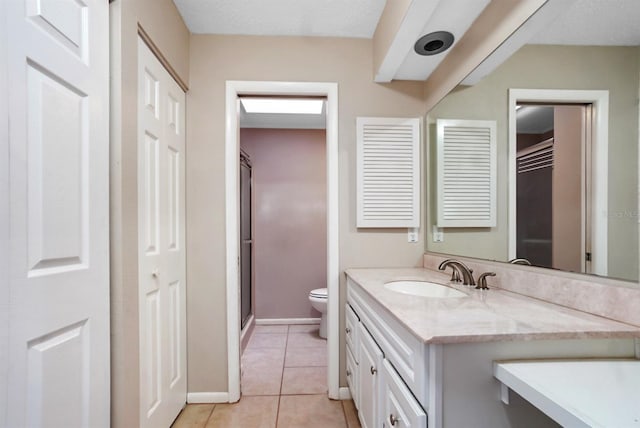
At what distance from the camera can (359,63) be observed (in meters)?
1.92

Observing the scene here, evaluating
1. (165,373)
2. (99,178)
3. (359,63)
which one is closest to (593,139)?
(359,63)

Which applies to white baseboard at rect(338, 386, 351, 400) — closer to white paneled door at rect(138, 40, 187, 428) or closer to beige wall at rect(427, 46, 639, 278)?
white paneled door at rect(138, 40, 187, 428)

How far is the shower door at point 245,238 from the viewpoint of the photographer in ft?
8.86

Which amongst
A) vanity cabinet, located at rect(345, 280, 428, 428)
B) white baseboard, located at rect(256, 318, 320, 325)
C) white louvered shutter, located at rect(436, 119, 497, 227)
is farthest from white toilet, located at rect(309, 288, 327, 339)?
white louvered shutter, located at rect(436, 119, 497, 227)

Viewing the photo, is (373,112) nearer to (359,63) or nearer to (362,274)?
(359,63)

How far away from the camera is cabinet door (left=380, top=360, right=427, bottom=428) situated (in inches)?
31.4

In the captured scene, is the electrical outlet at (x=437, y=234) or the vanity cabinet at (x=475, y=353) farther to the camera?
the electrical outlet at (x=437, y=234)

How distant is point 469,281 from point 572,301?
1.37 feet

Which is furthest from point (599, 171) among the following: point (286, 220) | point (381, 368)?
point (286, 220)

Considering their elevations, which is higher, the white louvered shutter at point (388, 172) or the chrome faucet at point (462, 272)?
the white louvered shutter at point (388, 172)

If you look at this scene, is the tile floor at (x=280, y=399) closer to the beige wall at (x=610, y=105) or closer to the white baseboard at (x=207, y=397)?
the white baseboard at (x=207, y=397)

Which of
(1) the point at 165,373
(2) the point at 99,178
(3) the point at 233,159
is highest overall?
(3) the point at 233,159

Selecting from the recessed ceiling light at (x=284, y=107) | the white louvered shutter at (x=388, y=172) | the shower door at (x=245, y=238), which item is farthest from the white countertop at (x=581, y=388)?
the recessed ceiling light at (x=284, y=107)

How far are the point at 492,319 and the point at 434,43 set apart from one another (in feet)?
4.74
